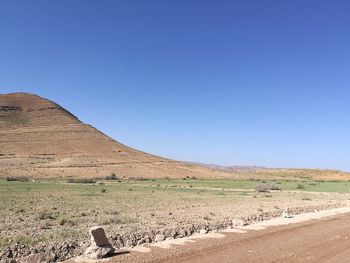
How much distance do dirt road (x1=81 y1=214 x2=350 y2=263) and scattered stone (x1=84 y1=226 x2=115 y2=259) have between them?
0.36 meters

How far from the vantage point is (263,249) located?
15.2 metres

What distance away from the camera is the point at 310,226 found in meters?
21.7

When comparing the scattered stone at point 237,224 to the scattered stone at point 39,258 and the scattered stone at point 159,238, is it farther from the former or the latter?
the scattered stone at point 39,258

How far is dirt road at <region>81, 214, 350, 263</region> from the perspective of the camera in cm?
1346

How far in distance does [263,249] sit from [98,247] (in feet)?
17.9

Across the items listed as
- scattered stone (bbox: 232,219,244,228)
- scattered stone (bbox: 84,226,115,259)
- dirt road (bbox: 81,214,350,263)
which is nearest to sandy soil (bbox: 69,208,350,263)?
dirt road (bbox: 81,214,350,263)

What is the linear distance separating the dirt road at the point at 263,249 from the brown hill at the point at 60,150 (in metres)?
83.1

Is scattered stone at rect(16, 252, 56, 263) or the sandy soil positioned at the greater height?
the sandy soil

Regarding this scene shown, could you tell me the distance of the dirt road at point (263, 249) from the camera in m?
13.5

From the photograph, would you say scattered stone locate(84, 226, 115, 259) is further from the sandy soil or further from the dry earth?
the dry earth

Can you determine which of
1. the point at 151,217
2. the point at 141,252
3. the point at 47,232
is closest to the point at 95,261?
the point at 141,252

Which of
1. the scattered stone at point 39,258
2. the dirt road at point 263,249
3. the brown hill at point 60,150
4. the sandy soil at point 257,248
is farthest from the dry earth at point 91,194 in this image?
the dirt road at point 263,249

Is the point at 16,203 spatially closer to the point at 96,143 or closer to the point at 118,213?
the point at 118,213

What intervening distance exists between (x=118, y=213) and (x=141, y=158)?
116 m
